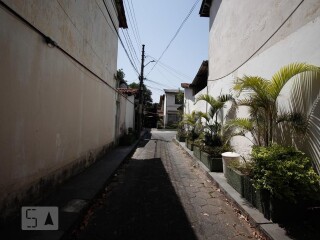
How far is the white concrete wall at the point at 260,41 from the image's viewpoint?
4863 mm

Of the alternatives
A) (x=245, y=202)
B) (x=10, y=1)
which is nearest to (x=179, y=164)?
(x=245, y=202)

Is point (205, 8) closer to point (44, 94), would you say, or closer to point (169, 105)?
point (44, 94)

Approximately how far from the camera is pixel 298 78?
525 centimetres

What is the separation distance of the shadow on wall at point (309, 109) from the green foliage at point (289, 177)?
0.89 ft

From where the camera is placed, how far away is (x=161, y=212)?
205 inches

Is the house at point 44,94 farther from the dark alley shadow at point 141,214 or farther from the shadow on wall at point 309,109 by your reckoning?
the shadow on wall at point 309,109

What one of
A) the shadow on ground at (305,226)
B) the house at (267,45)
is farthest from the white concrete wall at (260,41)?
the shadow on ground at (305,226)

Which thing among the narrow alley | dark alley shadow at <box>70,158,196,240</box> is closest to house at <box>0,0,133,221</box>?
the narrow alley

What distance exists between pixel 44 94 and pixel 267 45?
5.50 meters

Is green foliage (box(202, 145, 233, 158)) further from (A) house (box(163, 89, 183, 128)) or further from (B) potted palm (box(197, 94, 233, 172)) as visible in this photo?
(A) house (box(163, 89, 183, 128))

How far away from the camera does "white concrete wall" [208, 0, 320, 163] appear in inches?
191

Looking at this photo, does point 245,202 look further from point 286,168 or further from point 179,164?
point 179,164

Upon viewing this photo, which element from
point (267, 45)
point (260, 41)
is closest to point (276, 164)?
point (267, 45)

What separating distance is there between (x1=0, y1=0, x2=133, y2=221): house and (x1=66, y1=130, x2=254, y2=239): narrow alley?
1180mm
